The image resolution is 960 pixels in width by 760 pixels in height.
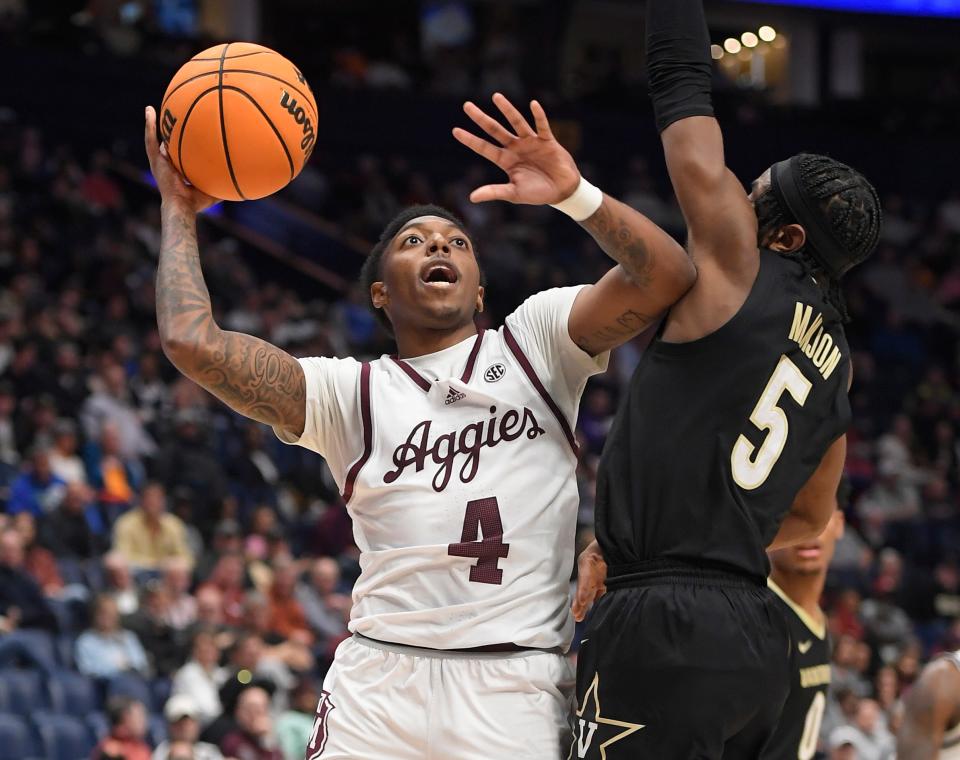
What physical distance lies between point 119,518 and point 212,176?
738 centimetres

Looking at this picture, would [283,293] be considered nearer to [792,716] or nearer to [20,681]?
[20,681]

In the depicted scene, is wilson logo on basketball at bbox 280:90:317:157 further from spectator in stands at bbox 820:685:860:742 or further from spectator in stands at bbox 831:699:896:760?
spectator in stands at bbox 831:699:896:760

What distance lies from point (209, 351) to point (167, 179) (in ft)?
1.76

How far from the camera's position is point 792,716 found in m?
4.91

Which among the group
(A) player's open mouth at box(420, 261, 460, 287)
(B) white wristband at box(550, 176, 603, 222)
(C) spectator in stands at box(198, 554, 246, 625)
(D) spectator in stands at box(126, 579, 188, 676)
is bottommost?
(D) spectator in stands at box(126, 579, 188, 676)

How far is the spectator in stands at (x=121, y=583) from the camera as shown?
31.2ft

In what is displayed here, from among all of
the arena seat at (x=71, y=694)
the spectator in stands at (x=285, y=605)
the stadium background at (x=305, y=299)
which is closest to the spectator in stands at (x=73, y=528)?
the stadium background at (x=305, y=299)

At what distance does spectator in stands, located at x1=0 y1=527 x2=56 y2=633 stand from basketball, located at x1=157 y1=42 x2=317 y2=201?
5783mm

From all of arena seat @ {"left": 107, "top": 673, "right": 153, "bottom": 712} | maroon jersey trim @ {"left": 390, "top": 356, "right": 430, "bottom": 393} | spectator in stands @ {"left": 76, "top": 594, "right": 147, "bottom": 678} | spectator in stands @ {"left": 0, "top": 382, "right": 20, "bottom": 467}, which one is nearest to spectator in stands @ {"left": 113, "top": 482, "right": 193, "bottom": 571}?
spectator in stands @ {"left": 0, "top": 382, "right": 20, "bottom": 467}

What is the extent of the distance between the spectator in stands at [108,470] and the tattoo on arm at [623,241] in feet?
27.7

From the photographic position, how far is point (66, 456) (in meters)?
11.0

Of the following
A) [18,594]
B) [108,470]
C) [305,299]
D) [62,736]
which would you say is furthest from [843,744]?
[305,299]

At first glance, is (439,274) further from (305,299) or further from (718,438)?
(305,299)

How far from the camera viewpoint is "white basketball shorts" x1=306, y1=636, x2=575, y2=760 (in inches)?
134
